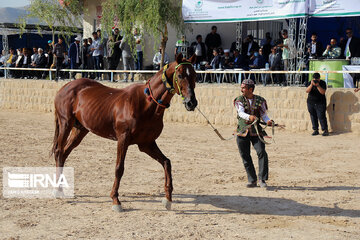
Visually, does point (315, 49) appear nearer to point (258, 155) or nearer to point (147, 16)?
point (147, 16)

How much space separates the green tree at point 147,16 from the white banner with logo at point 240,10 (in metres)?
1.89

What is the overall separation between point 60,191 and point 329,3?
10.9 m

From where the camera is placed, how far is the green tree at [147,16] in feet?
65.6

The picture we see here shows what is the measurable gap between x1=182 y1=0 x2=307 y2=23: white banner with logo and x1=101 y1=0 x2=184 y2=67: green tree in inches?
74.3

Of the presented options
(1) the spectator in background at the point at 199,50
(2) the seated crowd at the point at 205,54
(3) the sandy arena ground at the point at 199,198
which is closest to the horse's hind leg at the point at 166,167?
(3) the sandy arena ground at the point at 199,198

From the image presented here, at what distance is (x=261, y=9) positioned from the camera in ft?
55.3

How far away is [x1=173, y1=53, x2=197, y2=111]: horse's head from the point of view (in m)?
6.57

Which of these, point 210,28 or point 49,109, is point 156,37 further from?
point 49,109

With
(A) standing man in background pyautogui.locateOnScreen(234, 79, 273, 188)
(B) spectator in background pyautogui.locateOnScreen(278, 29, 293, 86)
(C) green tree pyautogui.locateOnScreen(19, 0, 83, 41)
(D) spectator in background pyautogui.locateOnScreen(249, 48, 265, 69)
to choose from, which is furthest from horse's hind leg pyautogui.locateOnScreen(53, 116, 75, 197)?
(C) green tree pyautogui.locateOnScreen(19, 0, 83, 41)

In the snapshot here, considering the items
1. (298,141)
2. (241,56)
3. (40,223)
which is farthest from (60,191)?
(241,56)

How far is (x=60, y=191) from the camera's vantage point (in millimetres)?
7895

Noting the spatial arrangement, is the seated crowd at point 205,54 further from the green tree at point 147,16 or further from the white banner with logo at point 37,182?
the white banner with logo at point 37,182

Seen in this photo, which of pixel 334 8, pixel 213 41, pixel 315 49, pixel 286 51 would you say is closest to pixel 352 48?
pixel 315 49

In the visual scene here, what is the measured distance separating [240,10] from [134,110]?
11.2 metres
